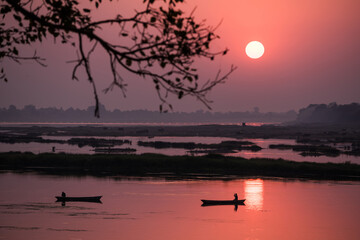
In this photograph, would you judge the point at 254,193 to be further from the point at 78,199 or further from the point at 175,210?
the point at 78,199

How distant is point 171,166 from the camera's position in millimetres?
65625

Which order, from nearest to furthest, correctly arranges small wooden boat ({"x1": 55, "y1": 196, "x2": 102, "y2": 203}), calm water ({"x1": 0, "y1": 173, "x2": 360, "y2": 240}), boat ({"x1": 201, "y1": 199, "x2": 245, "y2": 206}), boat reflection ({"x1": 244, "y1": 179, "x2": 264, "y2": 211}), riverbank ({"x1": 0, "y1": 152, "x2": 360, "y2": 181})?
calm water ({"x1": 0, "y1": 173, "x2": 360, "y2": 240}) < boat ({"x1": 201, "y1": 199, "x2": 245, "y2": 206}) < small wooden boat ({"x1": 55, "y1": 196, "x2": 102, "y2": 203}) < boat reflection ({"x1": 244, "y1": 179, "x2": 264, "y2": 211}) < riverbank ({"x1": 0, "y1": 152, "x2": 360, "y2": 181})

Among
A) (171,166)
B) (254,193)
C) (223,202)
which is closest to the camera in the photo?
(223,202)

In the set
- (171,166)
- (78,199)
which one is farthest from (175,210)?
(171,166)

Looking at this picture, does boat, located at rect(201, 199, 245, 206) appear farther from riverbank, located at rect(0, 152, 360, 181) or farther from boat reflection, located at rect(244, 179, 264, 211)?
riverbank, located at rect(0, 152, 360, 181)

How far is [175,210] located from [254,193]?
1066 centimetres

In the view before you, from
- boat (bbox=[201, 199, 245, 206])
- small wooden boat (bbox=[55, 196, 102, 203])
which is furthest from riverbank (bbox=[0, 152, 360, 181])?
small wooden boat (bbox=[55, 196, 102, 203])

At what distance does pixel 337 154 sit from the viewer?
87688 millimetres

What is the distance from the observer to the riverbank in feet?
205

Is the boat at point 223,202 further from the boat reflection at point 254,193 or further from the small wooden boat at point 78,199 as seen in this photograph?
the small wooden boat at point 78,199

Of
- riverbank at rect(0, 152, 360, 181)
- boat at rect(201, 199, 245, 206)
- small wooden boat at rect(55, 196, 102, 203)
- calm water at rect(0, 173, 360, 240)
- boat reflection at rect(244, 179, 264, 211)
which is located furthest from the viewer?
riverbank at rect(0, 152, 360, 181)

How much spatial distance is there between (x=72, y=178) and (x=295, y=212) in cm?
2589

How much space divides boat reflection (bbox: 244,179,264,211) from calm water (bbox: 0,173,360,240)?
9 cm

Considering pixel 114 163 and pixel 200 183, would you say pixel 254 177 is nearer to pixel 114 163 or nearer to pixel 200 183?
pixel 200 183
